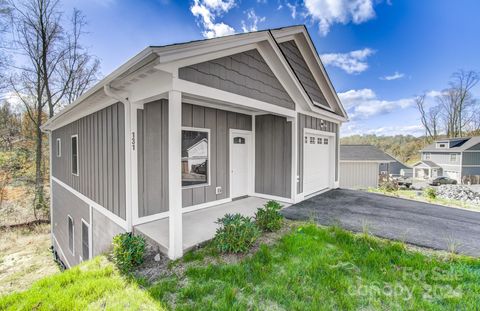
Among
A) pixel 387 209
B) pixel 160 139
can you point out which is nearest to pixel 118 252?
pixel 160 139

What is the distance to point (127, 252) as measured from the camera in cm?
317

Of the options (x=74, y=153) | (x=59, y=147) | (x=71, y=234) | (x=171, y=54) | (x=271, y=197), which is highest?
(x=171, y=54)

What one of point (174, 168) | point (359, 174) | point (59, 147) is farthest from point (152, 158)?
point (359, 174)

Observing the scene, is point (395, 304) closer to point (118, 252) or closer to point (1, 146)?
point (118, 252)

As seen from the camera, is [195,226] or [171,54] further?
[195,226]

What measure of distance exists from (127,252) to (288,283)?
238cm

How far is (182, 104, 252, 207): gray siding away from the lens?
5.23m

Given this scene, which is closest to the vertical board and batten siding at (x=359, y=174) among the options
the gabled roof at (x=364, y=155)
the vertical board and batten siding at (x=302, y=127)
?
the gabled roof at (x=364, y=155)

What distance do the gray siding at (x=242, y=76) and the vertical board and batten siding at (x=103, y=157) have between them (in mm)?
1886

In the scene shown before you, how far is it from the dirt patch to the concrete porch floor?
5.22 metres

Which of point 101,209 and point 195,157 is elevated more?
point 195,157

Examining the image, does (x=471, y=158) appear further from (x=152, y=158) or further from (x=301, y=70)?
(x=152, y=158)

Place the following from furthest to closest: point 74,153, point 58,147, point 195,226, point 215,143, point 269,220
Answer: point 58,147 → point 74,153 → point 215,143 → point 195,226 → point 269,220

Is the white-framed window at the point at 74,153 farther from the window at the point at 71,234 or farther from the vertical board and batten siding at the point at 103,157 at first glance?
the window at the point at 71,234
